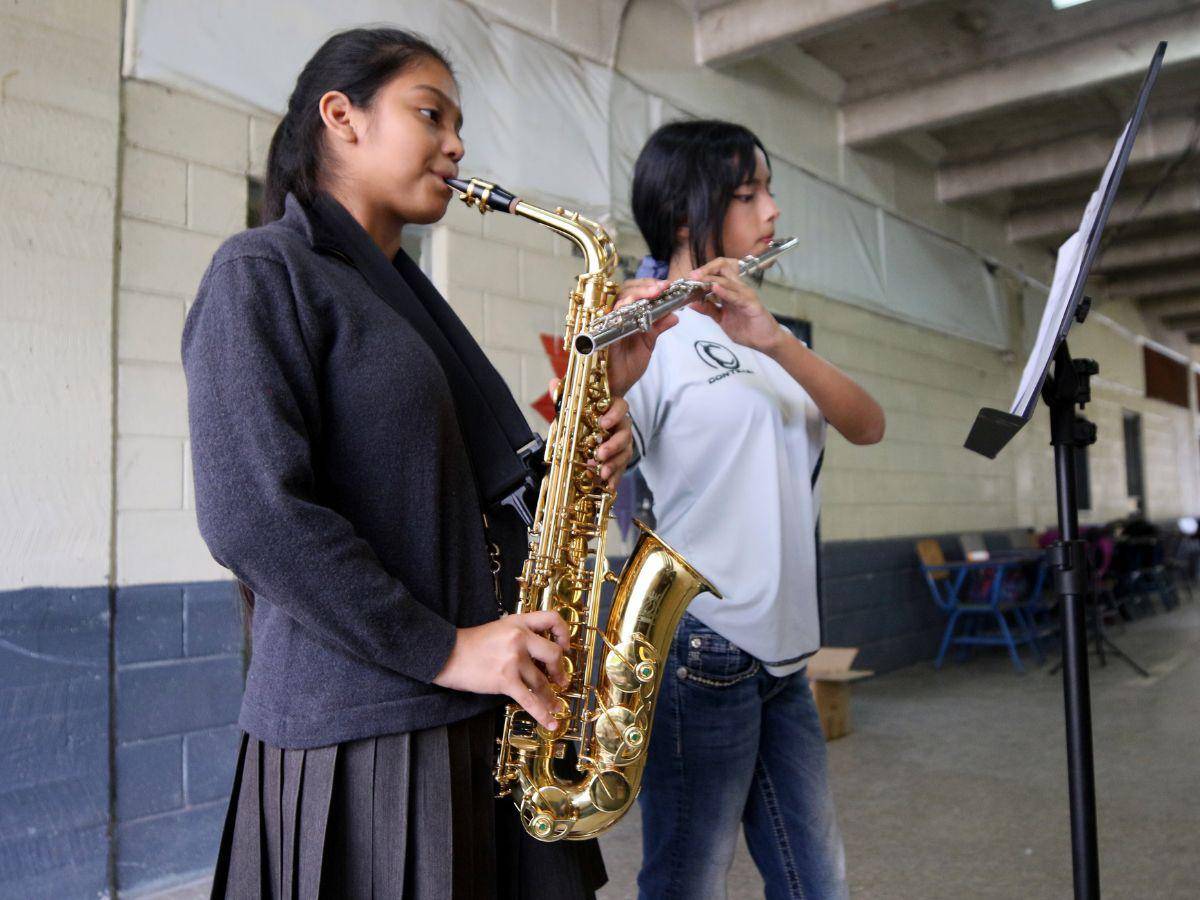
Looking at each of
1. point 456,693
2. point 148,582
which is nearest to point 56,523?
point 148,582

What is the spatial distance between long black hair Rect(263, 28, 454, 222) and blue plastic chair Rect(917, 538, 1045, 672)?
18.2 ft

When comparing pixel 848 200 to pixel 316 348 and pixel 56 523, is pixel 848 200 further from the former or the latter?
pixel 316 348

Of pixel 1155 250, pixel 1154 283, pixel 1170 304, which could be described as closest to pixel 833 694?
pixel 1155 250

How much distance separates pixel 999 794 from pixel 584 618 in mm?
2835

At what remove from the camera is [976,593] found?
258 inches

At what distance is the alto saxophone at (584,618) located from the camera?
1.09 m

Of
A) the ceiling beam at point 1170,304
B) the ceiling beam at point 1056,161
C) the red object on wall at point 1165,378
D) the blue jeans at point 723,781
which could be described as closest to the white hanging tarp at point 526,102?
the ceiling beam at point 1056,161

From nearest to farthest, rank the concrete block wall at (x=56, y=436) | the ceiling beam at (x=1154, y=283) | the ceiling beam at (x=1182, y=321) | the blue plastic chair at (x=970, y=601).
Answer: the concrete block wall at (x=56, y=436), the blue plastic chair at (x=970, y=601), the ceiling beam at (x=1154, y=283), the ceiling beam at (x=1182, y=321)

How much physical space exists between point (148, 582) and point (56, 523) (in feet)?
0.97

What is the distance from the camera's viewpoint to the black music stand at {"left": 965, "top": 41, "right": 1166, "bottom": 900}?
4.10 feet

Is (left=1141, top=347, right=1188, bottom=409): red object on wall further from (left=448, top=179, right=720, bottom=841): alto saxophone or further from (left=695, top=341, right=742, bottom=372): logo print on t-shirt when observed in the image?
(left=448, top=179, right=720, bottom=841): alto saxophone

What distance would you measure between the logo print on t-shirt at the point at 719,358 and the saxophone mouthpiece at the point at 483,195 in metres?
0.38

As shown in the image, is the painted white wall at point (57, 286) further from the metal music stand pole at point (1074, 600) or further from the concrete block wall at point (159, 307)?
the metal music stand pole at point (1074, 600)

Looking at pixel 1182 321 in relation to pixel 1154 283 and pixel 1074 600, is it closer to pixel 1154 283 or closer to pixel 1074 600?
pixel 1154 283
